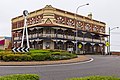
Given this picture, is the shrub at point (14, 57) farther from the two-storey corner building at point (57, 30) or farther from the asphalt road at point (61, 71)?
the two-storey corner building at point (57, 30)

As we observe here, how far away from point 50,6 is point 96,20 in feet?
72.3

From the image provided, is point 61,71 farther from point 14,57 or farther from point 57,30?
point 57,30

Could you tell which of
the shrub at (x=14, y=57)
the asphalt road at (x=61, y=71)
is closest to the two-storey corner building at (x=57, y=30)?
the shrub at (x=14, y=57)

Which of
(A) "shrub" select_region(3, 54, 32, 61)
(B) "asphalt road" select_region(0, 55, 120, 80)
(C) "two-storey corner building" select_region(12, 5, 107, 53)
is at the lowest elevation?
(B) "asphalt road" select_region(0, 55, 120, 80)

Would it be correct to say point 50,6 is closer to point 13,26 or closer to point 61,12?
point 61,12

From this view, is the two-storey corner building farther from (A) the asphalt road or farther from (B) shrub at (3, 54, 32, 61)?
(A) the asphalt road

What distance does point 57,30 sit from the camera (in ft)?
182

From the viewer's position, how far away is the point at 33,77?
7.48 metres

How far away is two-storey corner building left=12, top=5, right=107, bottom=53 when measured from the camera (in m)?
54.5

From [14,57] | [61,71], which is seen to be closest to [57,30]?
[14,57]

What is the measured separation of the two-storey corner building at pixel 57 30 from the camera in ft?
179

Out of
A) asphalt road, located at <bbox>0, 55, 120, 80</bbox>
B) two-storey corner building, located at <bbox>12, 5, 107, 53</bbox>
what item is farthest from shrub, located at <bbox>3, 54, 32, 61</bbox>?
two-storey corner building, located at <bbox>12, 5, 107, 53</bbox>

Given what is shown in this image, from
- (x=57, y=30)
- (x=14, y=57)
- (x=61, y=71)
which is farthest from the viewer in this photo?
(x=57, y=30)

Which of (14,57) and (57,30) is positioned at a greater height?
(57,30)
